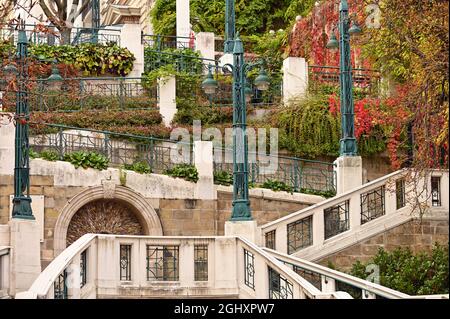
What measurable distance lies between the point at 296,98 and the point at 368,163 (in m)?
3.22

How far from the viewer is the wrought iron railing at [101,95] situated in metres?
37.1

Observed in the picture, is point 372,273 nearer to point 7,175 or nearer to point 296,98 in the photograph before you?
point 7,175

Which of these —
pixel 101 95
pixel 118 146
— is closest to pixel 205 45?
pixel 101 95

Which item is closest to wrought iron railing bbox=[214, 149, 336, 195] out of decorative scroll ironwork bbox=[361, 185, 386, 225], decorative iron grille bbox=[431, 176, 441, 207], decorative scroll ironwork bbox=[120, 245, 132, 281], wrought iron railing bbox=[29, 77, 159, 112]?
decorative scroll ironwork bbox=[361, 185, 386, 225]

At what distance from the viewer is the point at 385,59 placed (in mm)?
34688

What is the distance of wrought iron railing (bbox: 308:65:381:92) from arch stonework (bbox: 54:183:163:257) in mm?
8210

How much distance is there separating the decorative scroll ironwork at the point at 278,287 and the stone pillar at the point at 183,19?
26.7 m

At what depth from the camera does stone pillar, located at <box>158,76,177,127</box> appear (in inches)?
1492

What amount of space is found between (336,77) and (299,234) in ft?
42.1

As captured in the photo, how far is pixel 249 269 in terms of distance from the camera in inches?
960

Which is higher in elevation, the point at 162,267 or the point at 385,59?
the point at 385,59

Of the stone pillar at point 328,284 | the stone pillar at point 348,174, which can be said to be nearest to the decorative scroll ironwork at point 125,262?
the stone pillar at point 328,284
